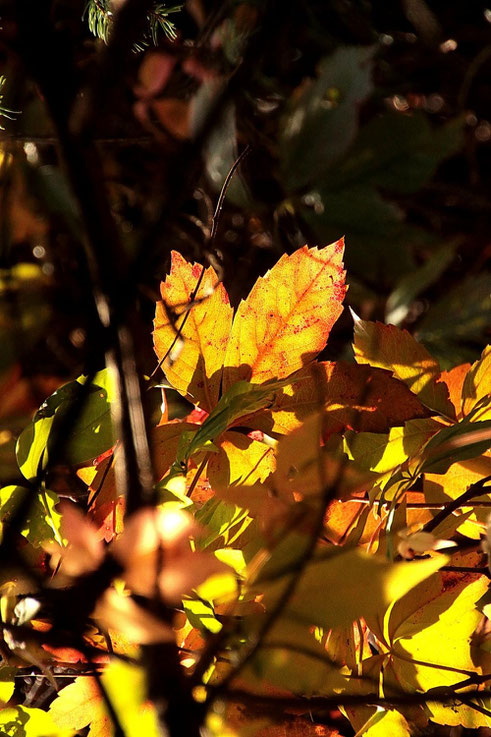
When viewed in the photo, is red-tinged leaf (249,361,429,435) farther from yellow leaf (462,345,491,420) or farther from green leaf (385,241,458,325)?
green leaf (385,241,458,325)

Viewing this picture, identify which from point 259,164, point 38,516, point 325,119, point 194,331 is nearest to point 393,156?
point 325,119

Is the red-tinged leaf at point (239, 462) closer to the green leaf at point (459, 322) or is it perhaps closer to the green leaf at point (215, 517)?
the green leaf at point (215, 517)

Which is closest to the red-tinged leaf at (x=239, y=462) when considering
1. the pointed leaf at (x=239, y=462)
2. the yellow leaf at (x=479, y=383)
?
the pointed leaf at (x=239, y=462)

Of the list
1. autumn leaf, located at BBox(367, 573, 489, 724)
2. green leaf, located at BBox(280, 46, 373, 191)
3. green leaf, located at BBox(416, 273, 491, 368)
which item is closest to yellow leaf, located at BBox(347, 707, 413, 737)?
autumn leaf, located at BBox(367, 573, 489, 724)

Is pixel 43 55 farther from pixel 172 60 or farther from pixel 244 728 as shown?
pixel 172 60

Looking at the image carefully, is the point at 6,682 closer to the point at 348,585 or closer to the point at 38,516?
the point at 38,516
